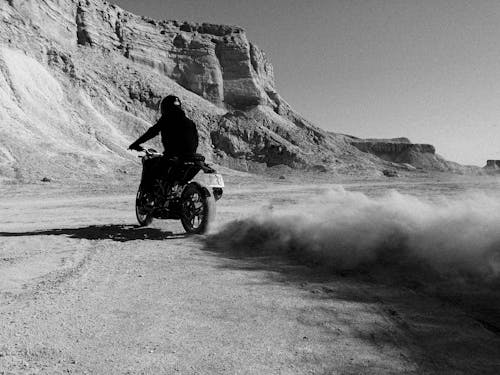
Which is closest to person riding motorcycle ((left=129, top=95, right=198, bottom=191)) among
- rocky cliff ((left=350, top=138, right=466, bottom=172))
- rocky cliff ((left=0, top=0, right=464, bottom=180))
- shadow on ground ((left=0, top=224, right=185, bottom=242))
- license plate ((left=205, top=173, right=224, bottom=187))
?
license plate ((left=205, top=173, right=224, bottom=187))

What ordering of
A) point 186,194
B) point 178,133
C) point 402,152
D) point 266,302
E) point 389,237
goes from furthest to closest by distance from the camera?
point 402,152 → point 186,194 → point 178,133 → point 389,237 → point 266,302

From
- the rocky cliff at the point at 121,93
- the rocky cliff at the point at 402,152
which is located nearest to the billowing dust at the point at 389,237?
the rocky cliff at the point at 121,93

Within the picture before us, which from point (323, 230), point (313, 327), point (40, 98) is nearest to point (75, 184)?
point (40, 98)

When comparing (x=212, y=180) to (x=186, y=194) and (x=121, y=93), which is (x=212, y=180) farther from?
(x=121, y=93)

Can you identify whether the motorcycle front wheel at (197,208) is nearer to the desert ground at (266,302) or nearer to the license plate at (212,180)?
the license plate at (212,180)

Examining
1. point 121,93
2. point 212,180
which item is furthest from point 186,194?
point 121,93

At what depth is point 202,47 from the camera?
2650 inches

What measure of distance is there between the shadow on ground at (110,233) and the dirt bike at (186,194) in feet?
1.02

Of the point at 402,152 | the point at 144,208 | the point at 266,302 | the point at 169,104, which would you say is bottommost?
the point at 266,302

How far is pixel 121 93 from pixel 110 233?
1853 inches

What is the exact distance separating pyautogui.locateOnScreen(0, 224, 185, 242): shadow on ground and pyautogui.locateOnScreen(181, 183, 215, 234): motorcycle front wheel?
27 cm

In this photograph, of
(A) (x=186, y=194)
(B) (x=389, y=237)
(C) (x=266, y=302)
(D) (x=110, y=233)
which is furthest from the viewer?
(D) (x=110, y=233)

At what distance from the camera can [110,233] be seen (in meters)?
7.01

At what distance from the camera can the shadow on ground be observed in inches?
257
